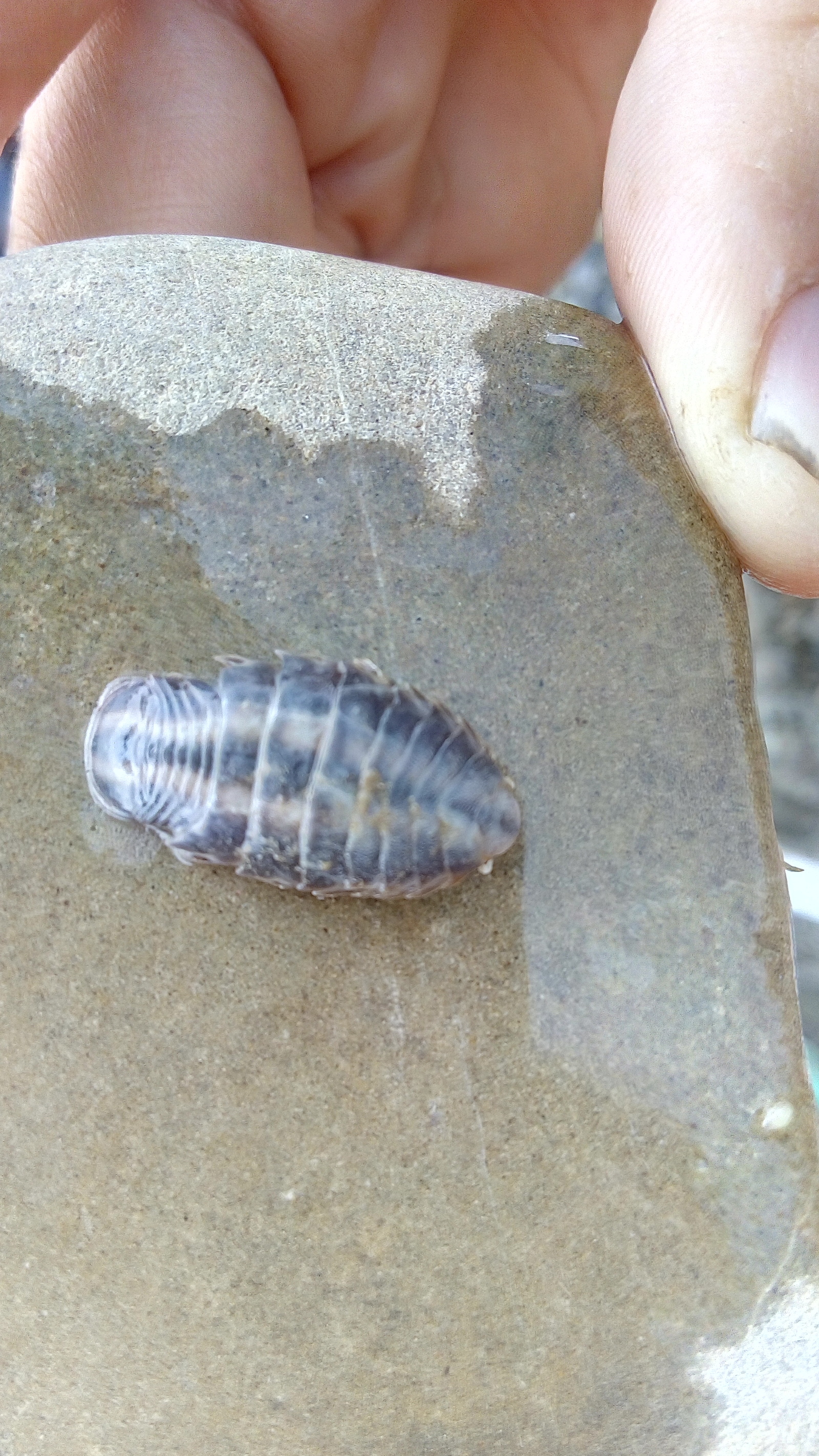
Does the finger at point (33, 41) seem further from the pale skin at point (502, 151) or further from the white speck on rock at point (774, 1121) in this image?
the white speck on rock at point (774, 1121)

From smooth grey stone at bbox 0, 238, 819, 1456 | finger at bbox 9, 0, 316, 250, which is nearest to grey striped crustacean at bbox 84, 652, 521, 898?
smooth grey stone at bbox 0, 238, 819, 1456

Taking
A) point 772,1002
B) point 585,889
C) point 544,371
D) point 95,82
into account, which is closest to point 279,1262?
point 585,889

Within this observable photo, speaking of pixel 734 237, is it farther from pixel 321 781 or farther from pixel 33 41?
pixel 33 41

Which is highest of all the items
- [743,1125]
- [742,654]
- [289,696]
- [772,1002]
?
[742,654]

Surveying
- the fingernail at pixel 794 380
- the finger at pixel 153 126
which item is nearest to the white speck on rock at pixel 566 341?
the fingernail at pixel 794 380

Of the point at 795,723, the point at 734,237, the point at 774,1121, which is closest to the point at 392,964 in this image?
the point at 774,1121

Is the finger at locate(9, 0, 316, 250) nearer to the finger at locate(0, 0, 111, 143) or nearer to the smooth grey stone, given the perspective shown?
Result: the finger at locate(0, 0, 111, 143)

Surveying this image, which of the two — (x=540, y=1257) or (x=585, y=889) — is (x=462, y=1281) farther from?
(x=585, y=889)
